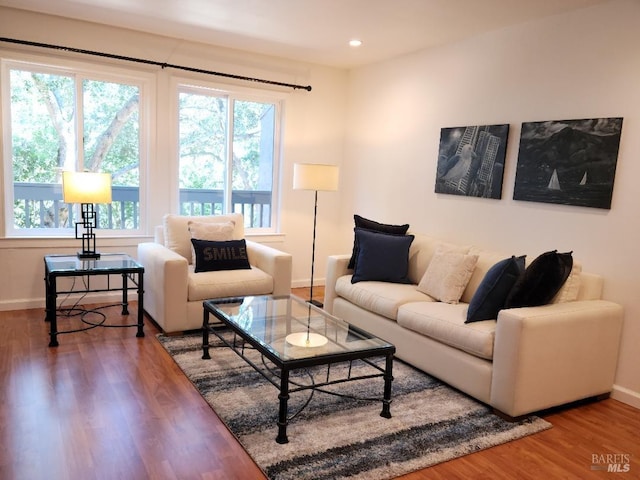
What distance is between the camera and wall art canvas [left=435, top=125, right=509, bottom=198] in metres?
3.79

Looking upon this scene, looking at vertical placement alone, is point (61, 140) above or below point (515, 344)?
above

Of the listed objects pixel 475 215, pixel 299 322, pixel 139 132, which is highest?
pixel 139 132

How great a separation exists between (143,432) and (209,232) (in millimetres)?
2039

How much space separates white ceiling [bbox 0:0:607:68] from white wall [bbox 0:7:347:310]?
0.14m

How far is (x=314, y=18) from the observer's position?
3740mm

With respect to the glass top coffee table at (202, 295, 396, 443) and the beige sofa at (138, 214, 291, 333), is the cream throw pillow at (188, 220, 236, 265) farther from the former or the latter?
the glass top coffee table at (202, 295, 396, 443)

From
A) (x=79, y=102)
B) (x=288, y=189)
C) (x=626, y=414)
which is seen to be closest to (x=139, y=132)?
(x=79, y=102)

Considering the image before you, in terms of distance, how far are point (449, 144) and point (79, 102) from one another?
317 cm

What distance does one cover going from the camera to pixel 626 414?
2916mm

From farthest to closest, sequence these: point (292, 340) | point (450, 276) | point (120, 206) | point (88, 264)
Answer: point (120, 206) < point (88, 264) < point (450, 276) < point (292, 340)

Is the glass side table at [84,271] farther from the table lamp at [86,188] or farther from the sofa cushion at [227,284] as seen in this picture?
the sofa cushion at [227,284]

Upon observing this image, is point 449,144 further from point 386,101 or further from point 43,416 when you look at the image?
point 43,416

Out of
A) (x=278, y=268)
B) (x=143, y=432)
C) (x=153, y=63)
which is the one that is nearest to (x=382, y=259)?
(x=278, y=268)

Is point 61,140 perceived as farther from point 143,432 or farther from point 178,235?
point 143,432
